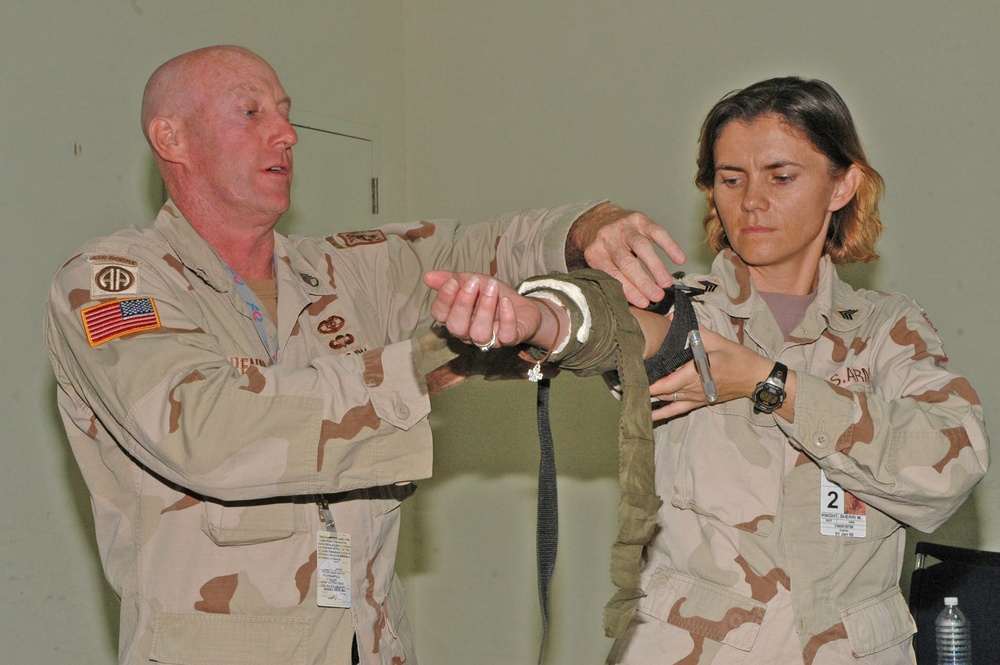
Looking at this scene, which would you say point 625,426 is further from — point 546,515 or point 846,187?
point 846,187

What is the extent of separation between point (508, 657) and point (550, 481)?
103 inches

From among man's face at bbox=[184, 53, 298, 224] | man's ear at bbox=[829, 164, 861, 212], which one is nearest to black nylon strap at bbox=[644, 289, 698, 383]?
man's ear at bbox=[829, 164, 861, 212]

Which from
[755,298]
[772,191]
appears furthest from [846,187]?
[755,298]

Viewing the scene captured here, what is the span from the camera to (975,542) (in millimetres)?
2934

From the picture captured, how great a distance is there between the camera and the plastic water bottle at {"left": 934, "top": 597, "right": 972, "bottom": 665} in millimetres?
2600

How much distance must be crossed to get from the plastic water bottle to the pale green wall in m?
0.38

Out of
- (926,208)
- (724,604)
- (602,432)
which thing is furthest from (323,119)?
(724,604)

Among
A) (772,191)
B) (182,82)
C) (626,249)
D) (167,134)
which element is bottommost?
(626,249)

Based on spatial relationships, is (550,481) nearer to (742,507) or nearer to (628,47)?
(742,507)

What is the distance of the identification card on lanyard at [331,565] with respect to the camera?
1.85 m

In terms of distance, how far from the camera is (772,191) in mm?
1982

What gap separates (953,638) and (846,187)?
50.7 inches

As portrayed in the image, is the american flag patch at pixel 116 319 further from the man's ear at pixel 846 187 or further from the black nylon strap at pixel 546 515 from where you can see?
the man's ear at pixel 846 187

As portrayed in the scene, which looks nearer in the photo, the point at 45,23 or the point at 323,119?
the point at 45,23
